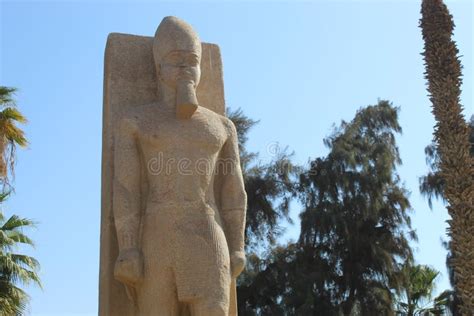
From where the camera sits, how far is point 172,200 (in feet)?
15.7

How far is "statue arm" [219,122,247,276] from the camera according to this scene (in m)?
4.96

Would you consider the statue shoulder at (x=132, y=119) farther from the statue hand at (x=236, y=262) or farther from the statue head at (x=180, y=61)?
the statue hand at (x=236, y=262)

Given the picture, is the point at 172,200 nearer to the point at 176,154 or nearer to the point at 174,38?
the point at 176,154

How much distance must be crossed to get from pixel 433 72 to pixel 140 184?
542 cm

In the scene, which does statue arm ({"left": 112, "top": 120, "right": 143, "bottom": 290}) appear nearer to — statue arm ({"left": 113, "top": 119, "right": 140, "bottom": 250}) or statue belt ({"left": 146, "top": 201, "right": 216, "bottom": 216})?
statue arm ({"left": 113, "top": 119, "right": 140, "bottom": 250})

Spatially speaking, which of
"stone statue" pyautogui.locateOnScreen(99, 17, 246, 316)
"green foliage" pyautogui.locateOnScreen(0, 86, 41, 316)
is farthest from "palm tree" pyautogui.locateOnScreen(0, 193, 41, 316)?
"stone statue" pyautogui.locateOnScreen(99, 17, 246, 316)

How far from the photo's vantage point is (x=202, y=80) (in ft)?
18.8

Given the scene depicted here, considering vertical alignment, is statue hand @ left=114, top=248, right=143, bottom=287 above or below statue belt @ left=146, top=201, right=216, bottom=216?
below

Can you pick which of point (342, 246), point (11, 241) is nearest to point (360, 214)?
point (342, 246)

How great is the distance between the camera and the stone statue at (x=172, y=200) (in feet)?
15.0

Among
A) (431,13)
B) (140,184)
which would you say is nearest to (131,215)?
(140,184)

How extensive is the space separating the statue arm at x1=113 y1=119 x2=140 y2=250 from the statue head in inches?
16.0

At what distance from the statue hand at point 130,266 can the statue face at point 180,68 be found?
130 cm

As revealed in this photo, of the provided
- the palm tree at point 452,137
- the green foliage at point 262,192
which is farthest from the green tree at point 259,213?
the palm tree at point 452,137
